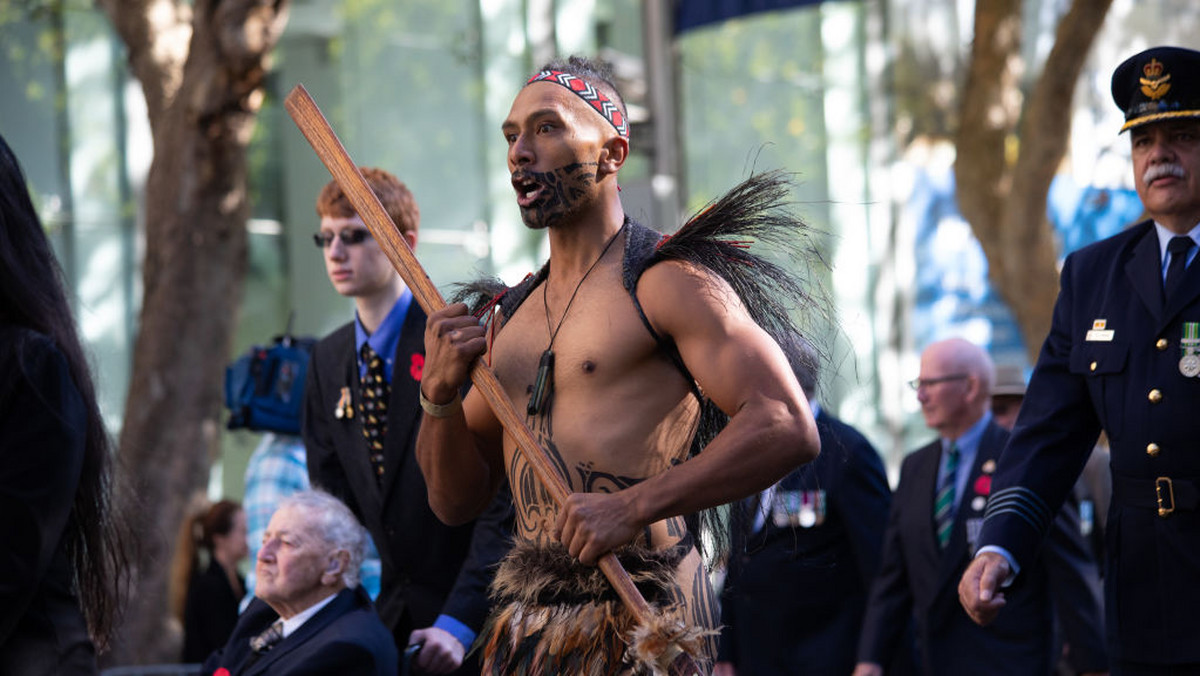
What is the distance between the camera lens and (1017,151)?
1355cm

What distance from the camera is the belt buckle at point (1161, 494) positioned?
12.4 feet

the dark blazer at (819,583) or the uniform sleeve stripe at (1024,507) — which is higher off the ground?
the uniform sleeve stripe at (1024,507)

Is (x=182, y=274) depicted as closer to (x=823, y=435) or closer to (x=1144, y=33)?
(x=823, y=435)

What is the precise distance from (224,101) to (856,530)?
12.8ft

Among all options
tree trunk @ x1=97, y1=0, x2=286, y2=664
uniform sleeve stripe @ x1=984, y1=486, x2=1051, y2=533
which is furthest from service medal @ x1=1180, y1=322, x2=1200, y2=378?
tree trunk @ x1=97, y1=0, x2=286, y2=664

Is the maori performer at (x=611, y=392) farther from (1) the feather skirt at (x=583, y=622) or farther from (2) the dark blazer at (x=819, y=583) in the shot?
(2) the dark blazer at (x=819, y=583)

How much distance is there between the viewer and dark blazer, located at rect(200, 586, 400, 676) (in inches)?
197

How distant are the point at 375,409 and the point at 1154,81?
2.58 m

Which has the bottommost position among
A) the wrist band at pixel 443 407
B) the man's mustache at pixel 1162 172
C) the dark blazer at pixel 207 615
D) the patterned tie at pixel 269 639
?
the dark blazer at pixel 207 615

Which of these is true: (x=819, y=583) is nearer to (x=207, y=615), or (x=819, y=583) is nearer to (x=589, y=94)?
(x=207, y=615)

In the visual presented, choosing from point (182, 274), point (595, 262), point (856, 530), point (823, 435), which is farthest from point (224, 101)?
point (595, 262)

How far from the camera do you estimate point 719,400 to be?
324cm

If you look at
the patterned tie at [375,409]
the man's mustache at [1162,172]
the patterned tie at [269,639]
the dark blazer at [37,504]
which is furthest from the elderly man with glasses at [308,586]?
the man's mustache at [1162,172]

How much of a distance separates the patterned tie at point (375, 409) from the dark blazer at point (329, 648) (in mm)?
463
